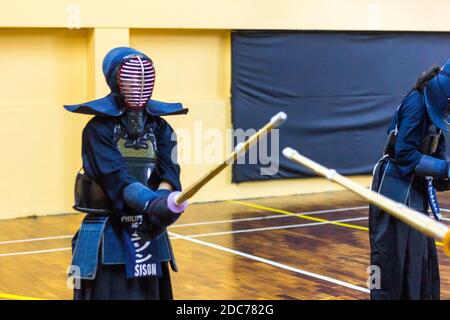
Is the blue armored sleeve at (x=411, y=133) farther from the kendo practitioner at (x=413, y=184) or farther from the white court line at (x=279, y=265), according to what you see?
the white court line at (x=279, y=265)

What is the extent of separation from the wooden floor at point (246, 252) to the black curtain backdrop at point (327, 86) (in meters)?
1.11

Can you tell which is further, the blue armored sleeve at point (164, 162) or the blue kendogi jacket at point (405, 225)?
the blue kendogi jacket at point (405, 225)

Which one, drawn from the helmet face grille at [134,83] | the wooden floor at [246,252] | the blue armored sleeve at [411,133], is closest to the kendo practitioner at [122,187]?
the helmet face grille at [134,83]

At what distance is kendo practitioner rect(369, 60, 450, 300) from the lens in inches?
215

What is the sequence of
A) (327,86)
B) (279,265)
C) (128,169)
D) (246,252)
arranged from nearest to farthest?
1. (128,169)
2. (279,265)
3. (246,252)
4. (327,86)

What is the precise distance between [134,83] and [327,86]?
8.91 metres

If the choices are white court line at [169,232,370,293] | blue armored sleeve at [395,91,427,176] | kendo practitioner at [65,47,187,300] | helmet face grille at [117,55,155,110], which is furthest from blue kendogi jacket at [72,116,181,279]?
white court line at [169,232,370,293]

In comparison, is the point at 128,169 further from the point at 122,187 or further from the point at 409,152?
the point at 409,152

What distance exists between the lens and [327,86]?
12891 millimetres

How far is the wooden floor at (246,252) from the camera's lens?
7.23 metres

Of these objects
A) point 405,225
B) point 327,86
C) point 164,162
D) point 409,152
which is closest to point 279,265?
point 405,225

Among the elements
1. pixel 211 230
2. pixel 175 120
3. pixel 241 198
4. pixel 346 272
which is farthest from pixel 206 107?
pixel 346 272

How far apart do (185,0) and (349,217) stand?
3657 mm

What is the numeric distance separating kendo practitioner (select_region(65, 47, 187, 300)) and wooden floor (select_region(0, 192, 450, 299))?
2.75 m
